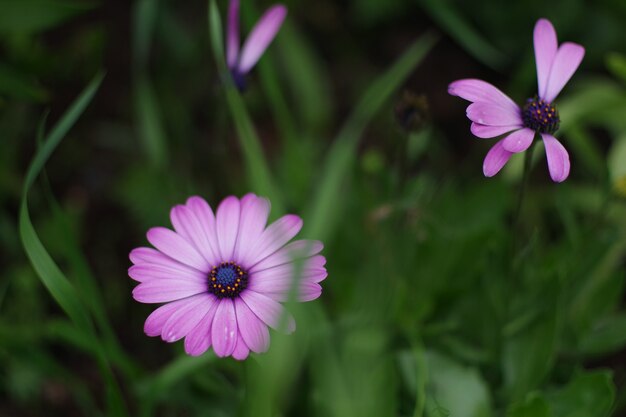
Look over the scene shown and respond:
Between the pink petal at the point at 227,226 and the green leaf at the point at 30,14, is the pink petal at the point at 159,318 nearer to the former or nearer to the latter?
the pink petal at the point at 227,226

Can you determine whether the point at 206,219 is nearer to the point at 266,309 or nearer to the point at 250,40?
the point at 266,309

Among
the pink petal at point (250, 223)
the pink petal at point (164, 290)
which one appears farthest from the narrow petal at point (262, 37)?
the pink petal at point (164, 290)

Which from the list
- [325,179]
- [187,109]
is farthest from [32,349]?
[187,109]

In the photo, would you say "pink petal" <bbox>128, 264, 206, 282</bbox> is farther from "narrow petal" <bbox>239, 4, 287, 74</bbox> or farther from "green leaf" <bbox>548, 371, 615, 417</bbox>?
"green leaf" <bbox>548, 371, 615, 417</bbox>

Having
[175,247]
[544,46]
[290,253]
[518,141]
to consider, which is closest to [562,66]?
[544,46]

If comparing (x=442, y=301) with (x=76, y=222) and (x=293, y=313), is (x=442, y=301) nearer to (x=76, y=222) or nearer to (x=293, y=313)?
(x=293, y=313)

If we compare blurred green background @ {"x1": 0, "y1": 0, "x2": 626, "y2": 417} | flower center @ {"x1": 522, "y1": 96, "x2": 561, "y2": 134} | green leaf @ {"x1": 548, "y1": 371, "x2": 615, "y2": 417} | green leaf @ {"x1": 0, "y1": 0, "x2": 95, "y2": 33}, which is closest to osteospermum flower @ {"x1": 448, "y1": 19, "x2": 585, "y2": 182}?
flower center @ {"x1": 522, "y1": 96, "x2": 561, "y2": 134}
